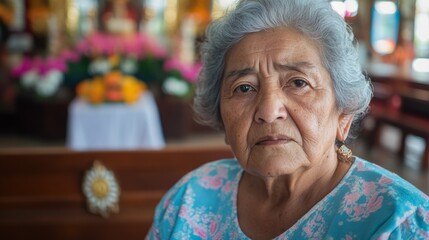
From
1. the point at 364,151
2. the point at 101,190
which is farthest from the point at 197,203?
the point at 364,151

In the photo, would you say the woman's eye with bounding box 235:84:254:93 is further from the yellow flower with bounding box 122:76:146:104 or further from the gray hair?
the yellow flower with bounding box 122:76:146:104

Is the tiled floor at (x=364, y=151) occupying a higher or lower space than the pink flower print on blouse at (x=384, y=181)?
lower

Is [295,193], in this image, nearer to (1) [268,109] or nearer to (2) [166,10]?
(1) [268,109]

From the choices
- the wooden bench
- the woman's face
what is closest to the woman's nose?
the woman's face

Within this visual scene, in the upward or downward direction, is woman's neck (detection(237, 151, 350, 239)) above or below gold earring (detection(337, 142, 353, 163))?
below

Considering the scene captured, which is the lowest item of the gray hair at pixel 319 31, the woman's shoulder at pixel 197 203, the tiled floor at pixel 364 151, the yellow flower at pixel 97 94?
the tiled floor at pixel 364 151

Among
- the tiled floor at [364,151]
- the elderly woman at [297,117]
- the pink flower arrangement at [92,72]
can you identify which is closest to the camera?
the elderly woman at [297,117]

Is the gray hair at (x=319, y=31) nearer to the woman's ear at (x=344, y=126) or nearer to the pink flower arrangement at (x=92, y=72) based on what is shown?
the woman's ear at (x=344, y=126)

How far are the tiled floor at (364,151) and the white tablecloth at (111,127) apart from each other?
1.42 ft

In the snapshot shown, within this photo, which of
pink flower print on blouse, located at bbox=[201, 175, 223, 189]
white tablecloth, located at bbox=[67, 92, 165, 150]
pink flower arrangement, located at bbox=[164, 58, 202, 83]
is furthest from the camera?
pink flower arrangement, located at bbox=[164, 58, 202, 83]

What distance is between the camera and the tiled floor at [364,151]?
5.06m

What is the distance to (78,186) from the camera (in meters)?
2.08

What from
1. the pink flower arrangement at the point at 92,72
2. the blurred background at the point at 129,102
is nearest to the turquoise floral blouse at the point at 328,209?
the blurred background at the point at 129,102

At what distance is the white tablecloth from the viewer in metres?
4.82
